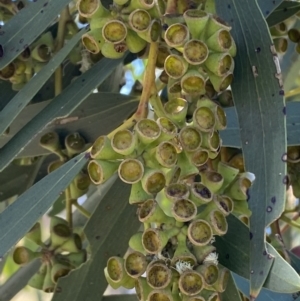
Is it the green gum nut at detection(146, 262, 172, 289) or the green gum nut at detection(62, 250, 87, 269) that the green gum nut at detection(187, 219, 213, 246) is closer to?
the green gum nut at detection(146, 262, 172, 289)

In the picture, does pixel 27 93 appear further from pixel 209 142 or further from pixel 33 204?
pixel 209 142

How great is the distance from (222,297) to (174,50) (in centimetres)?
35

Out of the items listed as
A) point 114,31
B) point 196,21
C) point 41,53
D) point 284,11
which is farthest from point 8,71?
point 284,11

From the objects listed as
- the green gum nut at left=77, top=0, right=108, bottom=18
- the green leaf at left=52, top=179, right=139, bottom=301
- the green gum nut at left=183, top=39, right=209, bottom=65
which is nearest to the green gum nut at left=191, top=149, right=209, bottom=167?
the green gum nut at left=183, top=39, right=209, bottom=65

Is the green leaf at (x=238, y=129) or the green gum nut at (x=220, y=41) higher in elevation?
the green gum nut at (x=220, y=41)

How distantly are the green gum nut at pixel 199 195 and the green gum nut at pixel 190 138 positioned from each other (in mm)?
44

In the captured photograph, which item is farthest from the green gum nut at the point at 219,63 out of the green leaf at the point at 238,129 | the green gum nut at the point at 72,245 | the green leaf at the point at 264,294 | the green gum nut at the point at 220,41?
the green gum nut at the point at 72,245

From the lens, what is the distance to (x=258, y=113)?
2.94 feet

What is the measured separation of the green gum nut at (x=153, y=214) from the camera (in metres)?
0.80

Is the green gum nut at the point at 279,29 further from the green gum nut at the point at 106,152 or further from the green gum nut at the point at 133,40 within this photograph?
the green gum nut at the point at 106,152

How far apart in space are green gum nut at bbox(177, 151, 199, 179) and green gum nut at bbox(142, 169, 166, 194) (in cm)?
3

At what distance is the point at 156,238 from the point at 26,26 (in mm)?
401

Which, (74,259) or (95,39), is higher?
(95,39)

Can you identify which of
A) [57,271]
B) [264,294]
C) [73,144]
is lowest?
[264,294]
